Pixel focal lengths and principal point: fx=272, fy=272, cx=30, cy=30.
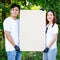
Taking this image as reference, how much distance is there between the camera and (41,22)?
15.6 feet

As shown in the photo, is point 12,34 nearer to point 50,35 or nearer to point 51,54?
point 50,35

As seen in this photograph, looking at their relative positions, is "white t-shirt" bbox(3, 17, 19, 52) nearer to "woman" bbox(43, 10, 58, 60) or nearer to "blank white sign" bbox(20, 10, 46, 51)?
"blank white sign" bbox(20, 10, 46, 51)

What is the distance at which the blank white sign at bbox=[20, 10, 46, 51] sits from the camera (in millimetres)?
4758

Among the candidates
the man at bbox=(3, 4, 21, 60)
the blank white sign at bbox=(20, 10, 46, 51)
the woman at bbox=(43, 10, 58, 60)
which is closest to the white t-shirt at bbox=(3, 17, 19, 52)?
the man at bbox=(3, 4, 21, 60)

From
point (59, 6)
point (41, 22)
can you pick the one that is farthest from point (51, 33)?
point (59, 6)

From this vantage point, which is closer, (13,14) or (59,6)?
(13,14)

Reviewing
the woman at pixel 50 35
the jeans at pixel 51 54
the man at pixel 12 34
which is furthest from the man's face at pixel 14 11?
the jeans at pixel 51 54

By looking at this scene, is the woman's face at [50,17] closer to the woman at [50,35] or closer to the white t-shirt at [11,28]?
the woman at [50,35]

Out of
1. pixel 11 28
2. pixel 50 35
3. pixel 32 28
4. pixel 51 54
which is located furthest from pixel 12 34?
pixel 51 54

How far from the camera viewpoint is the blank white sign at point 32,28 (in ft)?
15.6

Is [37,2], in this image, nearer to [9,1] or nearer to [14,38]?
[9,1]

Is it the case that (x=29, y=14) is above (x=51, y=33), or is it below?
above

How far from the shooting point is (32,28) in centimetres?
477

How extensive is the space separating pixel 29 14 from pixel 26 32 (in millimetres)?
321
